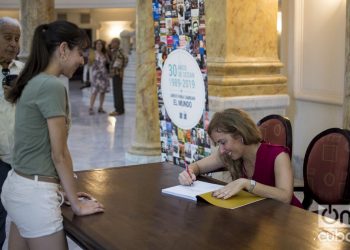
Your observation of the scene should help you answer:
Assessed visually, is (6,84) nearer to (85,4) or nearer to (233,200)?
(233,200)

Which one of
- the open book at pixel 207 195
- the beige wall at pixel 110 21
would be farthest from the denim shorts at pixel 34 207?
the beige wall at pixel 110 21

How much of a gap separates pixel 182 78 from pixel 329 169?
1527 mm

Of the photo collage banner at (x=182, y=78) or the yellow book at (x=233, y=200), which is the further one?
the photo collage banner at (x=182, y=78)

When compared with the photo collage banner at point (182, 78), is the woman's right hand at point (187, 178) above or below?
below

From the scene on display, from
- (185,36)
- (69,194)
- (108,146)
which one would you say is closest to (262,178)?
(69,194)

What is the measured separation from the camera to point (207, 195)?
2.49 meters

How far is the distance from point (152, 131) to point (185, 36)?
2.43 m

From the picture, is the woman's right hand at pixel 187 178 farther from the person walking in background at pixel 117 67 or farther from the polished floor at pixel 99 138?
the person walking in background at pixel 117 67

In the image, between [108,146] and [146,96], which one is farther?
[108,146]

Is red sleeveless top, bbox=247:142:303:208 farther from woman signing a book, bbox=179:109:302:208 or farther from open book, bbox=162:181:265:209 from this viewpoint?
open book, bbox=162:181:265:209

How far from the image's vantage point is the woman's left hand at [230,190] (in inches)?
96.0

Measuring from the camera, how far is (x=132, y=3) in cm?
1620

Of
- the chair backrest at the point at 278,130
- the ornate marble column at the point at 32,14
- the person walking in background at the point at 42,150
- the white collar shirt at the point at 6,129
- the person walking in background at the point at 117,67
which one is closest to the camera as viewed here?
the person walking in background at the point at 42,150

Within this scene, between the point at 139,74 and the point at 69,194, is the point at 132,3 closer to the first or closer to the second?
the point at 139,74
